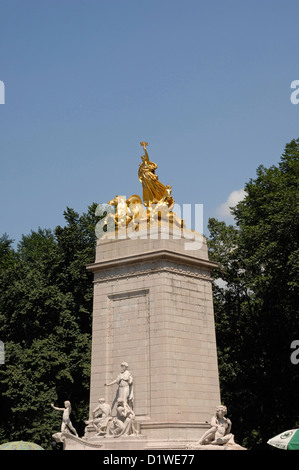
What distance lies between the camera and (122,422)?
59.4 feet

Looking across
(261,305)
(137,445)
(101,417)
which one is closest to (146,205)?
(101,417)

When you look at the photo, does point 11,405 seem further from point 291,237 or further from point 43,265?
point 291,237

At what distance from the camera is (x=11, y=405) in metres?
31.6

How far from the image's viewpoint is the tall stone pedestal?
18297mm

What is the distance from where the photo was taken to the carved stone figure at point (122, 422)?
58.9ft

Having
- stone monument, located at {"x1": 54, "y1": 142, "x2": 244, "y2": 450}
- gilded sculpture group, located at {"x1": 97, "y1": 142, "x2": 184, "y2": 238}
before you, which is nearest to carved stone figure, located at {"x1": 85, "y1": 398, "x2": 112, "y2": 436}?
stone monument, located at {"x1": 54, "y1": 142, "x2": 244, "y2": 450}

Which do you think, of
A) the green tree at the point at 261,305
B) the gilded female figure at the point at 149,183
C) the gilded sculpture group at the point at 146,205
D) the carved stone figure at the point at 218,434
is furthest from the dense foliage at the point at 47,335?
the carved stone figure at the point at 218,434

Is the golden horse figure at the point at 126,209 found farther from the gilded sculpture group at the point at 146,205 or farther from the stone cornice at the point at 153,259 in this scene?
the stone cornice at the point at 153,259

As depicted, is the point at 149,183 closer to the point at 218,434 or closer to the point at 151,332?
the point at 151,332

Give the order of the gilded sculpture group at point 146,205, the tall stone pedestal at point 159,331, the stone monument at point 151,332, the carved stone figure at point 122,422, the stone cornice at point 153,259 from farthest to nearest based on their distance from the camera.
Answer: the gilded sculpture group at point 146,205 → the stone cornice at point 153,259 → the tall stone pedestal at point 159,331 → the stone monument at point 151,332 → the carved stone figure at point 122,422

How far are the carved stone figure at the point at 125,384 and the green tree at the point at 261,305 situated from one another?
1300 cm

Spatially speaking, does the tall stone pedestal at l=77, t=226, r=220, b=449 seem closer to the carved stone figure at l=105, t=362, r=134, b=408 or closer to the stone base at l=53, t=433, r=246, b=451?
the stone base at l=53, t=433, r=246, b=451

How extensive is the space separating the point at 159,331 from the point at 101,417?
336 centimetres
